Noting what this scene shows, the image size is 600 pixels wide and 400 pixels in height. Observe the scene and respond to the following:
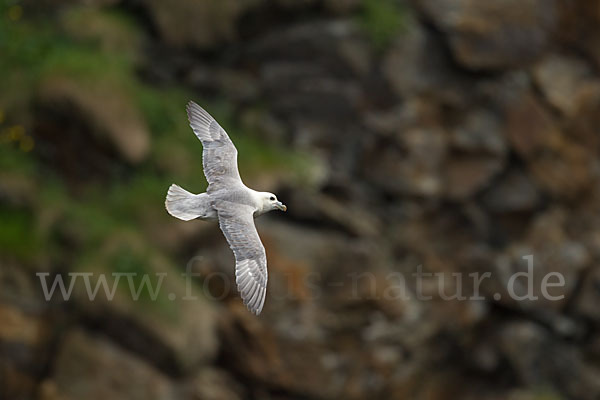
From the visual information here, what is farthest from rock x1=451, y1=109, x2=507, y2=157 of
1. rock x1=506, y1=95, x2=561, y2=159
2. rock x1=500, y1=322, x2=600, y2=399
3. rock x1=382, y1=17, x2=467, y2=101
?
rock x1=500, y1=322, x2=600, y2=399

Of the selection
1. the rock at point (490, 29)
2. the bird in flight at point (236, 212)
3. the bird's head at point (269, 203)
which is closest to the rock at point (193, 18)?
the rock at point (490, 29)

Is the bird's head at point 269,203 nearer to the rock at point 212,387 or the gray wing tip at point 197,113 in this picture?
the gray wing tip at point 197,113

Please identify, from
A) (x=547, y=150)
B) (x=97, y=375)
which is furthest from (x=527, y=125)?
(x=97, y=375)

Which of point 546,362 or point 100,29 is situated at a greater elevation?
point 100,29

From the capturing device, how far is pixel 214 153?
5.79 metres

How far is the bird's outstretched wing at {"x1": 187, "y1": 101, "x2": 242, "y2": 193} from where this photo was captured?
562cm

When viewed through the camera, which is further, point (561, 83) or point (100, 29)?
point (561, 83)

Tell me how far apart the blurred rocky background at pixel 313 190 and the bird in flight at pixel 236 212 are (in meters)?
2.02

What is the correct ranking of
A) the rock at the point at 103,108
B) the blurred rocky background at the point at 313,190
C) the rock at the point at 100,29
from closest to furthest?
1. the blurred rocky background at the point at 313,190
2. the rock at the point at 103,108
3. the rock at the point at 100,29

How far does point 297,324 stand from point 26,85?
10.1ft

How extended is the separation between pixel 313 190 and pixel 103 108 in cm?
202

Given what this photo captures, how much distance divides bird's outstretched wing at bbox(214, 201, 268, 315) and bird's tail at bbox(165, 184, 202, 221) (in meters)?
0.12

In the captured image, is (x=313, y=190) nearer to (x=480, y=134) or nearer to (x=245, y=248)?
(x=480, y=134)

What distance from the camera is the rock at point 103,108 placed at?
311 inches
